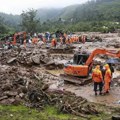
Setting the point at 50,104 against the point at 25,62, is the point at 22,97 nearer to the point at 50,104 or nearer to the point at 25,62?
the point at 50,104

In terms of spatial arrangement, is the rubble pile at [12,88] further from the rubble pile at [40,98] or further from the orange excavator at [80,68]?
the orange excavator at [80,68]

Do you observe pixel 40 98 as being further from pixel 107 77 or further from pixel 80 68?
pixel 80 68

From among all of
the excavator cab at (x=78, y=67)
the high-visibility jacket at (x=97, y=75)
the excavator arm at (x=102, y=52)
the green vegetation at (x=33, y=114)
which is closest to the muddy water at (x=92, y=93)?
the excavator cab at (x=78, y=67)

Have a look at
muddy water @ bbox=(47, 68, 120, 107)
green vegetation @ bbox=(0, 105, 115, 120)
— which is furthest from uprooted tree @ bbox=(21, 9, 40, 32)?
green vegetation @ bbox=(0, 105, 115, 120)

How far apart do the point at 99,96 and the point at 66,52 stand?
22567 millimetres

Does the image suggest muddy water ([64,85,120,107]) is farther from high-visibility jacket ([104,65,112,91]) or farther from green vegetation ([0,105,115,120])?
green vegetation ([0,105,115,120])

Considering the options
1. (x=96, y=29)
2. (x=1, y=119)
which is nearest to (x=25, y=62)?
(x=1, y=119)

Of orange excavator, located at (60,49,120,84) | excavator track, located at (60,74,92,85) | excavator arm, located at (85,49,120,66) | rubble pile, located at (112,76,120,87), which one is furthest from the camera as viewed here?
excavator track, located at (60,74,92,85)

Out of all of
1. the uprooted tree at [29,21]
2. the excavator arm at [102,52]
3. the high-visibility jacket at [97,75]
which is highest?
the excavator arm at [102,52]

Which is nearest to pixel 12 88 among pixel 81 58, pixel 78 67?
pixel 78 67

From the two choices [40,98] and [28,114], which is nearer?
Answer: [28,114]

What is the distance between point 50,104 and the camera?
1670cm

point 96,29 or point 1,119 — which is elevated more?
point 1,119

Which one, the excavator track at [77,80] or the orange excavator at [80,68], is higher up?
the orange excavator at [80,68]
